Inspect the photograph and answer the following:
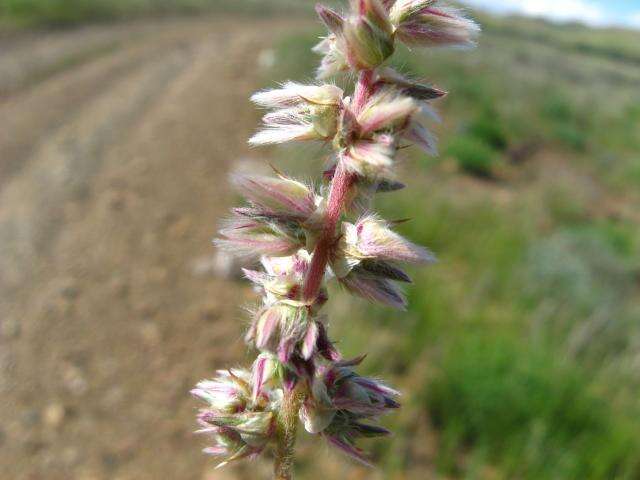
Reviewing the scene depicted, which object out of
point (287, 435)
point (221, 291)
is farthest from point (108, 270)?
point (287, 435)

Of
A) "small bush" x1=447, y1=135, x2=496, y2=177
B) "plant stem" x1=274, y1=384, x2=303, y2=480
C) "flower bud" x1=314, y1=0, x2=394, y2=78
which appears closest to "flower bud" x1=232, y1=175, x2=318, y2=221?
"flower bud" x1=314, y1=0, x2=394, y2=78

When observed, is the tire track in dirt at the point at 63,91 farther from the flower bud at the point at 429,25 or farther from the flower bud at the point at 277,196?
the flower bud at the point at 429,25

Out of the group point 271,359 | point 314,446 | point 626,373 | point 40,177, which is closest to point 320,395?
point 271,359

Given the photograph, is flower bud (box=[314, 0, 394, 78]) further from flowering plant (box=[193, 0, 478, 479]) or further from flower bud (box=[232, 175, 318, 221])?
flower bud (box=[232, 175, 318, 221])

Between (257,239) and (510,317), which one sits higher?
(257,239)

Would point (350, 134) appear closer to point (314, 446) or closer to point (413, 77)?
point (413, 77)

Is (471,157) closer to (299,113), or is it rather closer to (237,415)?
(299,113)
